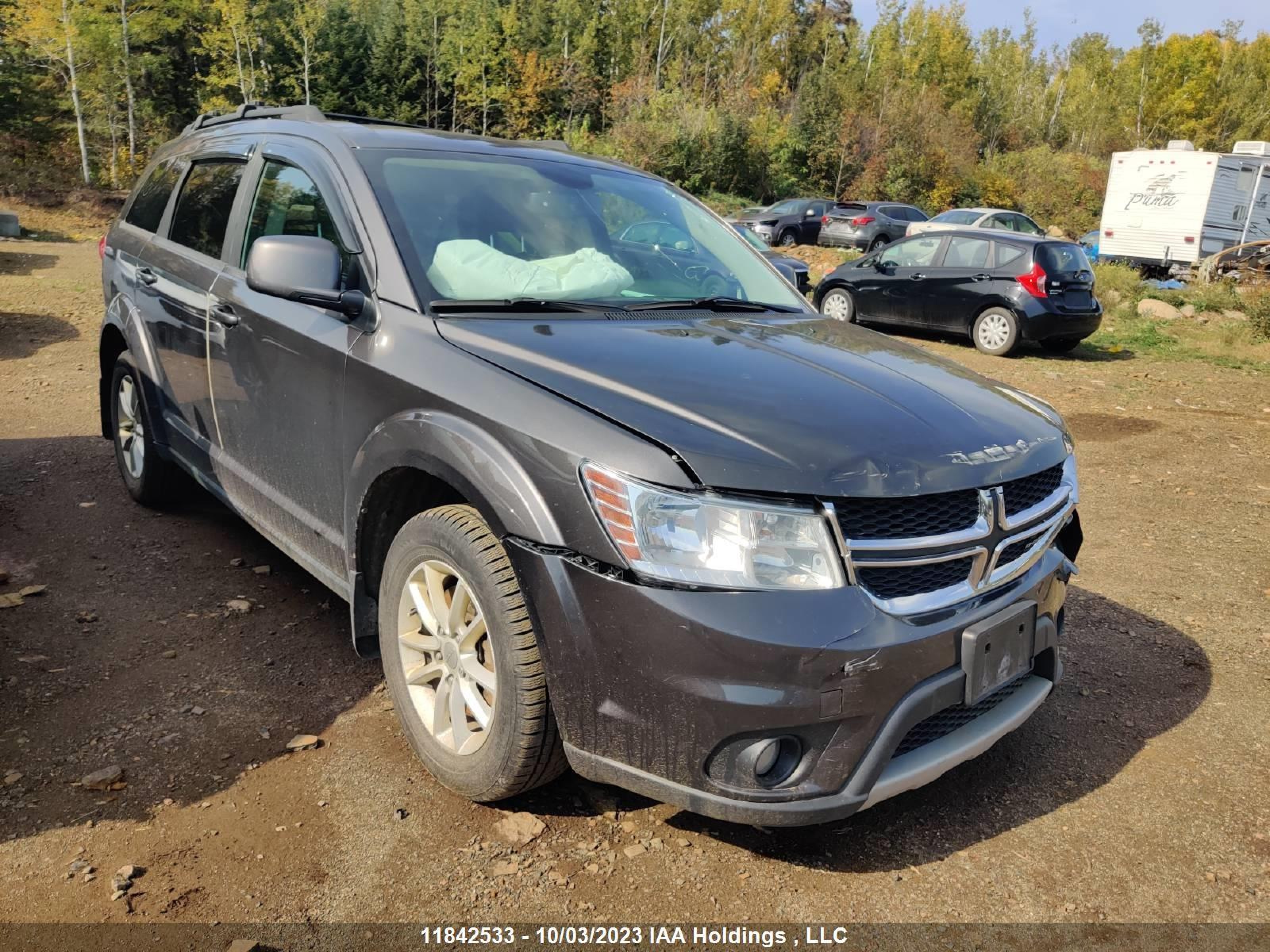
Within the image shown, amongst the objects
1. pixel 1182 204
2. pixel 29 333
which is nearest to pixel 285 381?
pixel 29 333

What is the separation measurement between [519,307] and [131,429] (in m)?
3.10

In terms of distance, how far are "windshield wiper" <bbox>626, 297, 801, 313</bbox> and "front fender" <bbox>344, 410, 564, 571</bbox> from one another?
85 cm

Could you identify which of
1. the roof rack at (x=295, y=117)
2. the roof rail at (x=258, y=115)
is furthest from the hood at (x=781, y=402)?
the roof rail at (x=258, y=115)

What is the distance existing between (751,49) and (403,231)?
248 ft

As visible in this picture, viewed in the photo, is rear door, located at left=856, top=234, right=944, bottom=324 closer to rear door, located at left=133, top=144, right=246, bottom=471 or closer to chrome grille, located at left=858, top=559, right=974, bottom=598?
rear door, located at left=133, top=144, right=246, bottom=471

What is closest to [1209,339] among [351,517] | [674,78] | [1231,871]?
[1231,871]

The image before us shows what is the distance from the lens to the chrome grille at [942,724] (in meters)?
2.40

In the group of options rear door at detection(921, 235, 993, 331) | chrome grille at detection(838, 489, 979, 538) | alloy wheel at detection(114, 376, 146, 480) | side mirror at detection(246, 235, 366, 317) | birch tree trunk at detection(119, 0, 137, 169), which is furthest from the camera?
birch tree trunk at detection(119, 0, 137, 169)

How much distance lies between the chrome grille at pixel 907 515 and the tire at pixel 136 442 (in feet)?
12.0

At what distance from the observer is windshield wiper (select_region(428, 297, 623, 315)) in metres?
2.86

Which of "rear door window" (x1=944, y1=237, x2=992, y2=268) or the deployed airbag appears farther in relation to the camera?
"rear door window" (x1=944, y1=237, x2=992, y2=268)

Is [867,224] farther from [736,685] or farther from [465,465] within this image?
[736,685]

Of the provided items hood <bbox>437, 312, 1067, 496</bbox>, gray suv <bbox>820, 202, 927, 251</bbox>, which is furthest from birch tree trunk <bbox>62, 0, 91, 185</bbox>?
hood <bbox>437, 312, 1067, 496</bbox>

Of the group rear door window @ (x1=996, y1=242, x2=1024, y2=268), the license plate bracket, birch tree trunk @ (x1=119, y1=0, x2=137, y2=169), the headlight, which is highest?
birch tree trunk @ (x1=119, y1=0, x2=137, y2=169)
